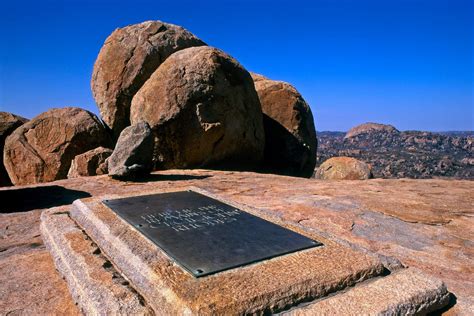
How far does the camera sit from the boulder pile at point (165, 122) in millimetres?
7109

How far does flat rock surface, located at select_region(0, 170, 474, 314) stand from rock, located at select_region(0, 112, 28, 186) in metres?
4.26

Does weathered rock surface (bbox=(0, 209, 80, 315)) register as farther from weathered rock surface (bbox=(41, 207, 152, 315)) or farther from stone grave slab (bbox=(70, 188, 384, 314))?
stone grave slab (bbox=(70, 188, 384, 314))

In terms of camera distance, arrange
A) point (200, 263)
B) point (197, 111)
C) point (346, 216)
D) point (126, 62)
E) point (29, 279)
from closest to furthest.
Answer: point (200, 263)
point (29, 279)
point (346, 216)
point (197, 111)
point (126, 62)

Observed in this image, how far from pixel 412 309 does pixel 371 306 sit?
0.81ft

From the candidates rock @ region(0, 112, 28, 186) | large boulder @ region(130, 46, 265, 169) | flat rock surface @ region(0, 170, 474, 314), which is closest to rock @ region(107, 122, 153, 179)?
flat rock surface @ region(0, 170, 474, 314)

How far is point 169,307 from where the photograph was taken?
171 cm

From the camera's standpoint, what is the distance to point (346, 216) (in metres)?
3.74

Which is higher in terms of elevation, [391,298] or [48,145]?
[48,145]

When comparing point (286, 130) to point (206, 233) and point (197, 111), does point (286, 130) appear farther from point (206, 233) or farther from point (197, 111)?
point (206, 233)

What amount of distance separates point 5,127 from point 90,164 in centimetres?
394

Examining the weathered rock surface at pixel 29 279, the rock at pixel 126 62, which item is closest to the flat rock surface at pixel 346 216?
the weathered rock surface at pixel 29 279

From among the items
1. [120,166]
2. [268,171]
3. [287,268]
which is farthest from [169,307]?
[268,171]

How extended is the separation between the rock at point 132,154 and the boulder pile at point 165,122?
0.02 metres

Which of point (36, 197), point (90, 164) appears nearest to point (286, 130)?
point (90, 164)
